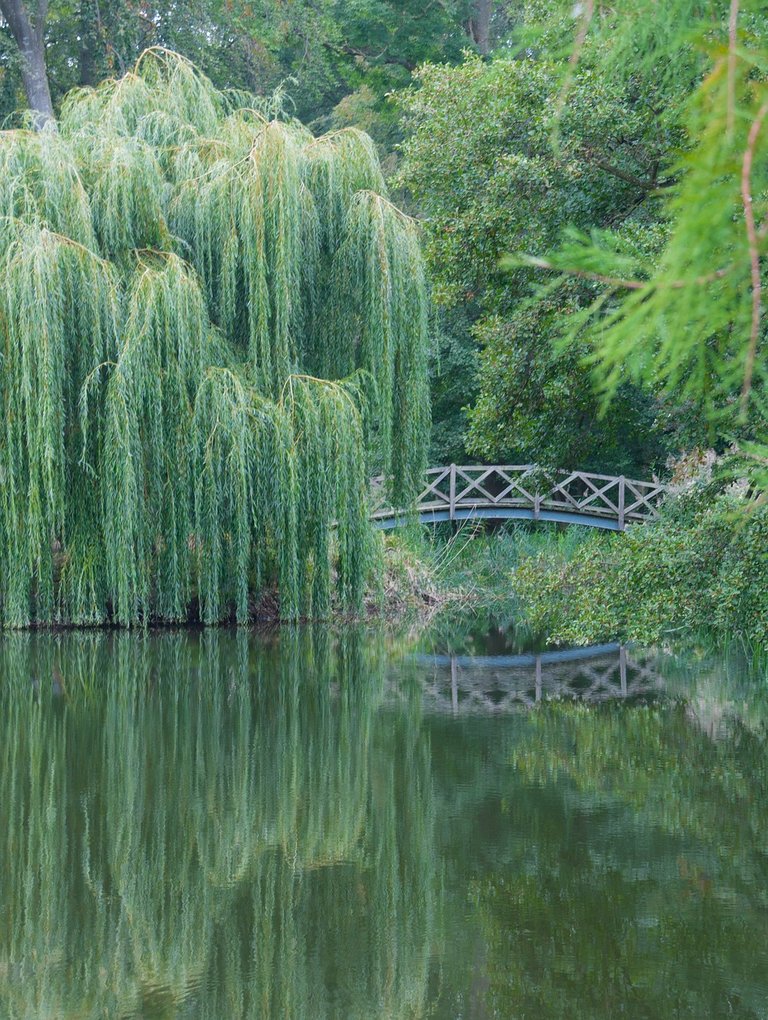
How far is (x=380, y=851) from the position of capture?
551 centimetres

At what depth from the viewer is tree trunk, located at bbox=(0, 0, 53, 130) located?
19641 millimetres

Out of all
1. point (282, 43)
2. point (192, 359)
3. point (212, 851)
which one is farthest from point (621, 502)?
point (212, 851)

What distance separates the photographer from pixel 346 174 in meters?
13.6

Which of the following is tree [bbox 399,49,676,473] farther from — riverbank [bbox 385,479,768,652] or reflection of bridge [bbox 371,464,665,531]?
reflection of bridge [bbox 371,464,665,531]

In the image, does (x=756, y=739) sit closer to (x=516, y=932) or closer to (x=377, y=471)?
(x=516, y=932)

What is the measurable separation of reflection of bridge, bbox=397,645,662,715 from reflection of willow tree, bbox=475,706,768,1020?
63.5 inches

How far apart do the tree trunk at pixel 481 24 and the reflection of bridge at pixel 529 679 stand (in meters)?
16.2

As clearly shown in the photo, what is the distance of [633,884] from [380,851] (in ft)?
3.59

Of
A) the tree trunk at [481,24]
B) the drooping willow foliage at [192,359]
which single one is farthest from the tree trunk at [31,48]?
the tree trunk at [481,24]

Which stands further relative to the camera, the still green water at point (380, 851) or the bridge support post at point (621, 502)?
the bridge support post at point (621, 502)

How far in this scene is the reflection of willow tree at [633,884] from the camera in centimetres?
397

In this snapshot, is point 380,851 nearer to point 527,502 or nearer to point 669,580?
point 669,580

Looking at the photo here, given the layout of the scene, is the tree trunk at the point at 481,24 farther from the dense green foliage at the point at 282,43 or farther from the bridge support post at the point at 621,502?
the bridge support post at the point at 621,502

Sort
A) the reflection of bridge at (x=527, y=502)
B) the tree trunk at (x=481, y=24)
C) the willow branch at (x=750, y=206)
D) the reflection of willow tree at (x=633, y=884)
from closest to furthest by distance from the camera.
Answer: the willow branch at (x=750, y=206) → the reflection of willow tree at (x=633, y=884) → the reflection of bridge at (x=527, y=502) → the tree trunk at (x=481, y=24)
